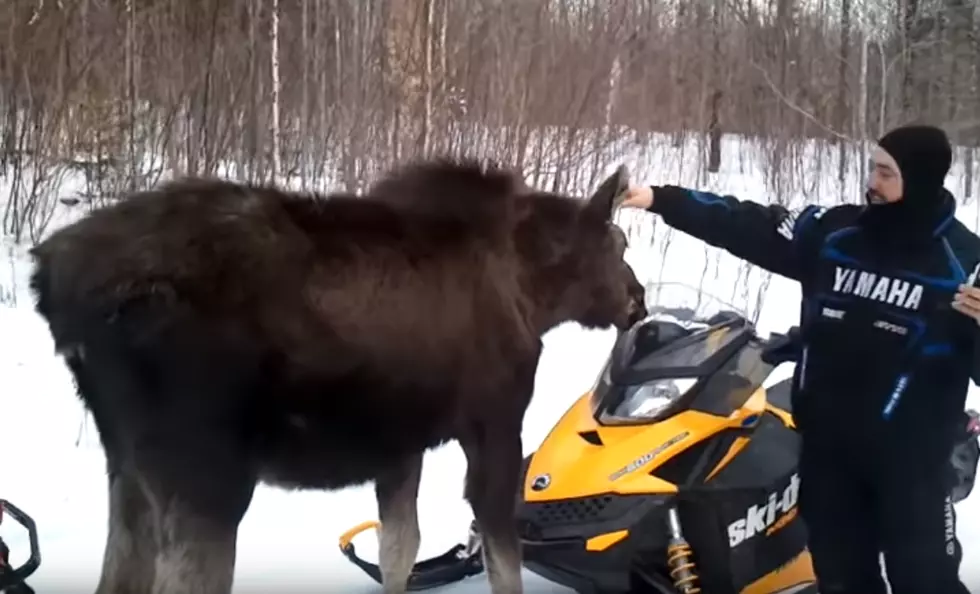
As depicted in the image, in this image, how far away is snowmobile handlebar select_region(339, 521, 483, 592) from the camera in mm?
4645

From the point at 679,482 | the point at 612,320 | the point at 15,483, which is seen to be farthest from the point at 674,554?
the point at 15,483

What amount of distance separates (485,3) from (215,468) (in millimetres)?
9424

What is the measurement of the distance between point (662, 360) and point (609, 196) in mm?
707

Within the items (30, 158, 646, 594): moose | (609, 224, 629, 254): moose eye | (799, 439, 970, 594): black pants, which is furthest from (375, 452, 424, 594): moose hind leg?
(799, 439, 970, 594): black pants

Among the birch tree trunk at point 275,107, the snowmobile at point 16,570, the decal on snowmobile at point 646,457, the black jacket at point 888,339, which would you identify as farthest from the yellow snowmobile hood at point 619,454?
the birch tree trunk at point 275,107

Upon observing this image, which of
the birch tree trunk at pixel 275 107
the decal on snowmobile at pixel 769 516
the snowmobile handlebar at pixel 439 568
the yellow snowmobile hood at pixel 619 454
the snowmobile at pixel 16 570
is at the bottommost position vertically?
the snowmobile handlebar at pixel 439 568

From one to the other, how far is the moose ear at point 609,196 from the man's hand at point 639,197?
0.02m

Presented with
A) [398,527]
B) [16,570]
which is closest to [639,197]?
[398,527]

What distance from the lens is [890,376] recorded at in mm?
3570

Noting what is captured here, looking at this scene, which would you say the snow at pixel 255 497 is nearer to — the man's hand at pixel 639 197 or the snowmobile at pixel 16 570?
the snowmobile at pixel 16 570

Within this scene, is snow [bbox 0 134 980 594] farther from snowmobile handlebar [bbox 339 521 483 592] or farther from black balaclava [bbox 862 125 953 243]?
black balaclava [bbox 862 125 953 243]

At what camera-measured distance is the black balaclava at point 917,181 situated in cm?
347

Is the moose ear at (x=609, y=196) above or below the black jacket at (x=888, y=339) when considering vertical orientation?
above

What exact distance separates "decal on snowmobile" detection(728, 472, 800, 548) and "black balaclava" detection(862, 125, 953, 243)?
990mm
